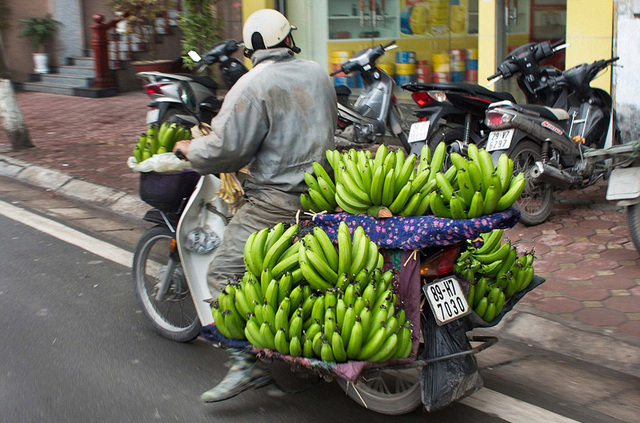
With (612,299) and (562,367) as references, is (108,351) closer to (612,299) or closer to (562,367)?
(562,367)

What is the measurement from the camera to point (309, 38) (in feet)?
38.9

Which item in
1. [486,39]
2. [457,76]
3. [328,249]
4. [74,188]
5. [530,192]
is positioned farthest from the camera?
[457,76]

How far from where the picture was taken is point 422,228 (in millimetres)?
3162

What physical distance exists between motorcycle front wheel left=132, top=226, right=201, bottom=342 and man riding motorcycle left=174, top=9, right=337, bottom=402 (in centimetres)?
68

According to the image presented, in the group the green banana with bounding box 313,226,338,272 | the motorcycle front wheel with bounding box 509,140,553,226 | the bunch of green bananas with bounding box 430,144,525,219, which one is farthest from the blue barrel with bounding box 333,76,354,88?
the green banana with bounding box 313,226,338,272

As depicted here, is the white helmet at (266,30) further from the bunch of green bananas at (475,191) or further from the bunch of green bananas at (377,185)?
the bunch of green bananas at (475,191)

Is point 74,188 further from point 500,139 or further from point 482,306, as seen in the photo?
point 482,306

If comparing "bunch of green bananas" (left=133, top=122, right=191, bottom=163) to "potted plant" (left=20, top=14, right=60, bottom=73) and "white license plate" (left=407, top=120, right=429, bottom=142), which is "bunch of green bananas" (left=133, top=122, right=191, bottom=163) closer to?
"white license plate" (left=407, top=120, right=429, bottom=142)

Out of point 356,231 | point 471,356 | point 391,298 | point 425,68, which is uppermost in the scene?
point 425,68

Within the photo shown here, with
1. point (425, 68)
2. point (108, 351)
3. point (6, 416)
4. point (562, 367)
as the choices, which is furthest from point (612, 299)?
point (425, 68)

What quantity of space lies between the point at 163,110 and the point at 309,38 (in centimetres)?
413

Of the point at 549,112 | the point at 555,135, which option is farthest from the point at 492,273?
the point at 549,112

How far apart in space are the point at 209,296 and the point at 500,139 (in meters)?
3.11

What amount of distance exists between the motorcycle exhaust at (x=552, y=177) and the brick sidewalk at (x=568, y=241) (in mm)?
354
